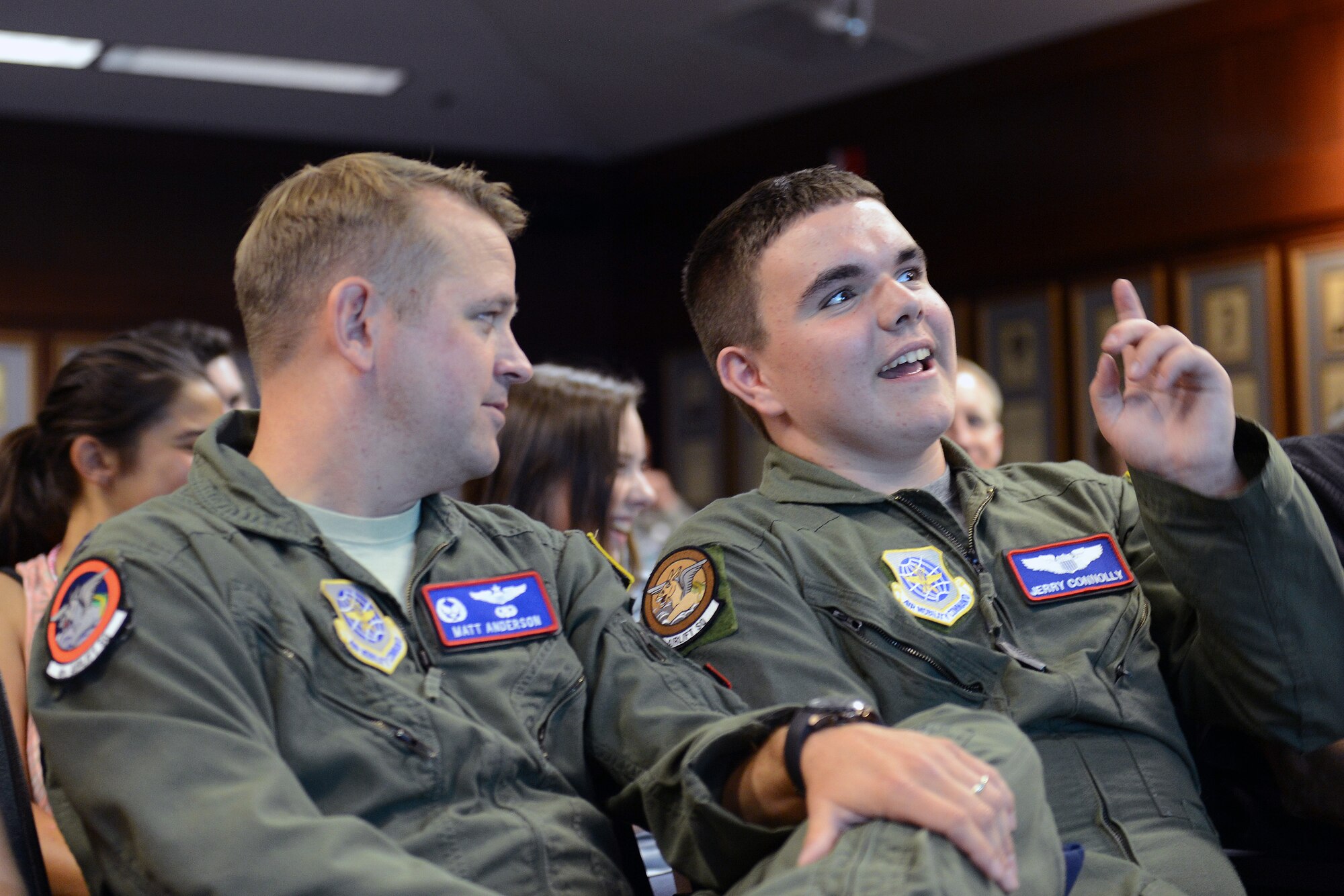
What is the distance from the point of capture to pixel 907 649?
1.68 meters

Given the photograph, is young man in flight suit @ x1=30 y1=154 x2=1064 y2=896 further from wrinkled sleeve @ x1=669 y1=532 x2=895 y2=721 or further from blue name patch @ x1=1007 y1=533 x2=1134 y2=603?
blue name patch @ x1=1007 y1=533 x2=1134 y2=603

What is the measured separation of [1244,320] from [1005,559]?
348 centimetres

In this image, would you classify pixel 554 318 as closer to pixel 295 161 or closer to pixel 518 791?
pixel 295 161

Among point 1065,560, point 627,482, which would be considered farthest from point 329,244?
point 627,482

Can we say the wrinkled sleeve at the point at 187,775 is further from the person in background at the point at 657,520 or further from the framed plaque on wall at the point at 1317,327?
the framed plaque on wall at the point at 1317,327

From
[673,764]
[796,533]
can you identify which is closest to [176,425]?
[796,533]

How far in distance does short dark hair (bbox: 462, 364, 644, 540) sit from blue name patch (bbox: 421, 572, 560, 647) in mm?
1091

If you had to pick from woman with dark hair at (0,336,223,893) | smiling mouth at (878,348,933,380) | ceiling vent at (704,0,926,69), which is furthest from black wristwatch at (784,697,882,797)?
ceiling vent at (704,0,926,69)

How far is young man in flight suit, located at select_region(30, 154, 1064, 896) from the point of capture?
3.85ft

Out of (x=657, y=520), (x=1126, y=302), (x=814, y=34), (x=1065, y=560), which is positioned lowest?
(x=657, y=520)

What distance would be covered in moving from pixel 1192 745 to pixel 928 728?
0.76 metres

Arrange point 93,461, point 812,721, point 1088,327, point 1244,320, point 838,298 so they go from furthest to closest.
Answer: point 1088,327 < point 1244,320 < point 93,461 < point 838,298 < point 812,721

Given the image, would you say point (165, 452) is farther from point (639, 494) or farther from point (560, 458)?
point (639, 494)

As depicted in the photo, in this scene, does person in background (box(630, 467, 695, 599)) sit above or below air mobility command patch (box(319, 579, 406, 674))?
below
